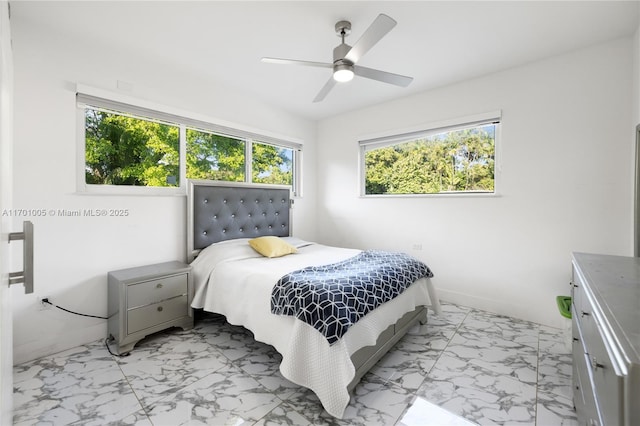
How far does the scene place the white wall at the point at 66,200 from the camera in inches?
80.4

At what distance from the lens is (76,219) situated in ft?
7.38

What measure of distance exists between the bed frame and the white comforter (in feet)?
0.52

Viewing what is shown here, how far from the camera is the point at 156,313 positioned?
2.30 meters

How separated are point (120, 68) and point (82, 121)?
1.88ft

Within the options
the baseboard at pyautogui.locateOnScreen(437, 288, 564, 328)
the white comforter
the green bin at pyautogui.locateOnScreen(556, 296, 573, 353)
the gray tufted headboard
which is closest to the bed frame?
the gray tufted headboard

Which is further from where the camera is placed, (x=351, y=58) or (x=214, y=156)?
(x=214, y=156)

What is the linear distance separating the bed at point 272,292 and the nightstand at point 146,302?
148mm

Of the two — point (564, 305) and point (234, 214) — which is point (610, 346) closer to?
point (564, 305)

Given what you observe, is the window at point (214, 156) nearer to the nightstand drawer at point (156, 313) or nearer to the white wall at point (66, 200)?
the white wall at point (66, 200)

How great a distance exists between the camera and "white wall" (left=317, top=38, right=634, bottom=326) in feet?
7.60

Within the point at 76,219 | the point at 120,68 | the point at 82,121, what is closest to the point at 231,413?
the point at 76,219

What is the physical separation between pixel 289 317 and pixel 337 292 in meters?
0.34

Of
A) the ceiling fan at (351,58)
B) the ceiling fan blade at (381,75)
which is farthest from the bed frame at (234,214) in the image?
the ceiling fan blade at (381,75)

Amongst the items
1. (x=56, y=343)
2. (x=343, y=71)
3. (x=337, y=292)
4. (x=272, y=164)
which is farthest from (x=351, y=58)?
(x=56, y=343)
